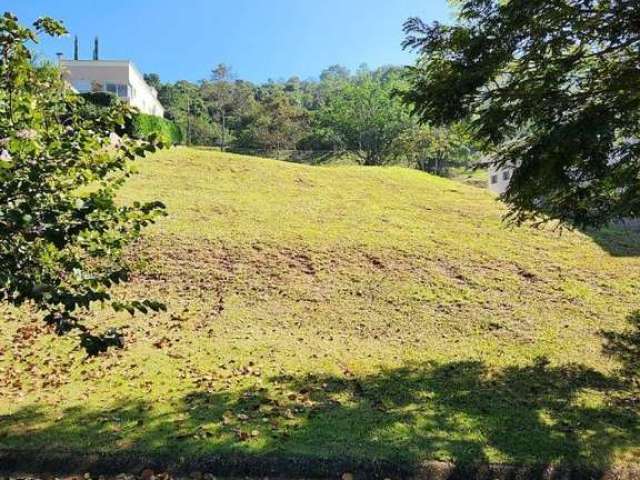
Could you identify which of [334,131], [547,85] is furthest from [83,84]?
[547,85]

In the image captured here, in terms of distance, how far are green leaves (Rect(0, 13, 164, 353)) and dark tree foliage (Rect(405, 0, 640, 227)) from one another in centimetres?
254

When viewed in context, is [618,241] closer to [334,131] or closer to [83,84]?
[334,131]

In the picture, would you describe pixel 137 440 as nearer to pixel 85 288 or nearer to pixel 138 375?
pixel 138 375

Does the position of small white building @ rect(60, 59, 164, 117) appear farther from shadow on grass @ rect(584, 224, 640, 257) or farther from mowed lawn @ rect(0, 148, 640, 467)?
shadow on grass @ rect(584, 224, 640, 257)

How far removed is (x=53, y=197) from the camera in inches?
98.0

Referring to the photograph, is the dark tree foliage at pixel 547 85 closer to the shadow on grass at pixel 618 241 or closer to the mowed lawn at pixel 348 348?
the mowed lawn at pixel 348 348

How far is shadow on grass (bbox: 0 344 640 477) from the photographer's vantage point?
348 centimetres

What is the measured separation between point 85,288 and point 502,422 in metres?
3.27

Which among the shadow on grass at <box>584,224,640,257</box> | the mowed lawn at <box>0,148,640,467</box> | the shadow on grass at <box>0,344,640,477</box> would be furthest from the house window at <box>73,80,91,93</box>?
the shadow on grass at <box>0,344,640,477</box>

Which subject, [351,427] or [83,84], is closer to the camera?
[351,427]

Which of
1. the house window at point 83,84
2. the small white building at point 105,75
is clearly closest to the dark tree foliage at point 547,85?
the small white building at point 105,75

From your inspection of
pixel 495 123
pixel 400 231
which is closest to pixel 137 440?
pixel 495 123

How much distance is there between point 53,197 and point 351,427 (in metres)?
2.65

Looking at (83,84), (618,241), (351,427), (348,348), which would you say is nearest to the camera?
(351,427)
